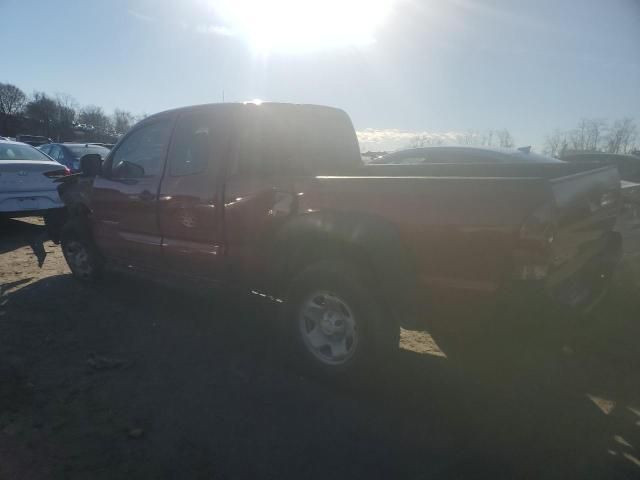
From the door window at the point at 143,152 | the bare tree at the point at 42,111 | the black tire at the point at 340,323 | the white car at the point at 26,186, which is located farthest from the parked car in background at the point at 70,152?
the bare tree at the point at 42,111

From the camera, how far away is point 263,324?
15.0 feet

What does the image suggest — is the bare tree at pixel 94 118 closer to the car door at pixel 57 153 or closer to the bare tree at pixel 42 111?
the bare tree at pixel 42 111

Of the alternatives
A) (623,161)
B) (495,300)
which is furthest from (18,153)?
(623,161)

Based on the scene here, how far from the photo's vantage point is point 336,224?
10.3ft

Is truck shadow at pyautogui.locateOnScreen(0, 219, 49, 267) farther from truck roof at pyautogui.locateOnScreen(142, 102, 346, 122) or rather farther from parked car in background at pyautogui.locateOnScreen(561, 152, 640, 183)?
parked car in background at pyautogui.locateOnScreen(561, 152, 640, 183)

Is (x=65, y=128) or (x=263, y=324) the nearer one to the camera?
(x=263, y=324)

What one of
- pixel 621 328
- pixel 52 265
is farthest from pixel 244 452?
pixel 52 265

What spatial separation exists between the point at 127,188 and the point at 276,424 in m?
3.08

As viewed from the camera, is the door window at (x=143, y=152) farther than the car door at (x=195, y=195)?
Yes

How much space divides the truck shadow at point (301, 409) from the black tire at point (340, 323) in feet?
0.61

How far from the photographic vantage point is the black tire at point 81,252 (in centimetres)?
544

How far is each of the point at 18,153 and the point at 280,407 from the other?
8.13m

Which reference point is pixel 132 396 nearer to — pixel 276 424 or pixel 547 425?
pixel 276 424

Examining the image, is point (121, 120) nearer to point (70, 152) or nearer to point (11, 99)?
point (11, 99)
